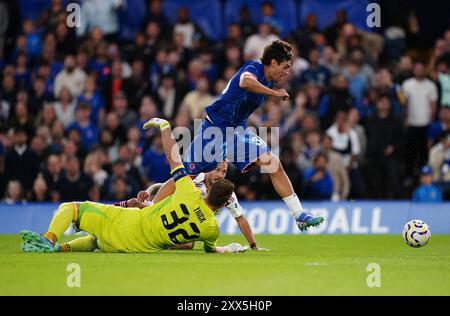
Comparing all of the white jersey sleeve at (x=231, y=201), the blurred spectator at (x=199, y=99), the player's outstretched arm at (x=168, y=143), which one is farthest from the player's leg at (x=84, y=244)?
the blurred spectator at (x=199, y=99)

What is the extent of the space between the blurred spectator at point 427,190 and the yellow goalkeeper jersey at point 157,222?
28.5 ft

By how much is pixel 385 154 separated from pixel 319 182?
5.14 feet

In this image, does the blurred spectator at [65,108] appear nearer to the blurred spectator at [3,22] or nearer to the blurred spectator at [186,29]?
the blurred spectator at [3,22]

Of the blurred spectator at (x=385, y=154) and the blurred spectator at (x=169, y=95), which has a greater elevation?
the blurred spectator at (x=169, y=95)

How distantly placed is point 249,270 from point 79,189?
1115 cm

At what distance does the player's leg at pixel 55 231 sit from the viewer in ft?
43.2

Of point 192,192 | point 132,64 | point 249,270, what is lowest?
point 249,270

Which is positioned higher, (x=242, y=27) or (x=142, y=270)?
(x=242, y=27)

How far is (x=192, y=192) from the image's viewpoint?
12781 mm

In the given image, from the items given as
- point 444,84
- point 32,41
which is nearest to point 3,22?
point 32,41

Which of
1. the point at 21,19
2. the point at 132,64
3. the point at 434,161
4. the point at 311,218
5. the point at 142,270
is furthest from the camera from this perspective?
the point at 21,19

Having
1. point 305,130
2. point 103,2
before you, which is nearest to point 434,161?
point 305,130
